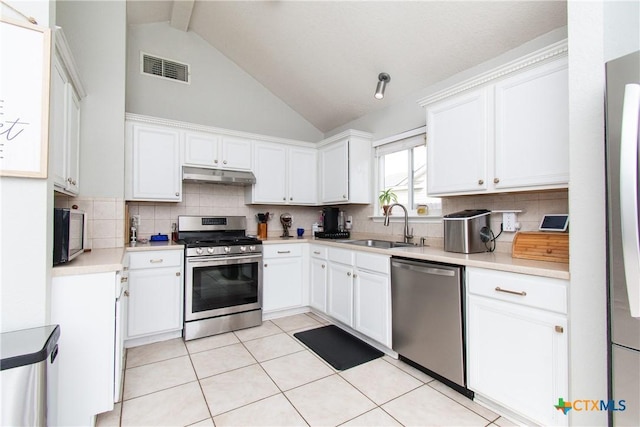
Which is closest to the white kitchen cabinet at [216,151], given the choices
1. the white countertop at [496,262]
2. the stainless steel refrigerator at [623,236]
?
the white countertop at [496,262]

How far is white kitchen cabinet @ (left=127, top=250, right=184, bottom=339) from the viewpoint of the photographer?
8.53ft

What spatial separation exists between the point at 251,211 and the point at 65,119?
2.16 meters

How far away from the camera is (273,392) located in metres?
1.96

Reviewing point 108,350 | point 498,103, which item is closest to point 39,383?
point 108,350

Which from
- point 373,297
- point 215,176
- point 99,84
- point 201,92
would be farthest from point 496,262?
point 201,92

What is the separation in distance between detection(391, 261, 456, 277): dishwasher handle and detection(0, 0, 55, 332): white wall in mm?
2126

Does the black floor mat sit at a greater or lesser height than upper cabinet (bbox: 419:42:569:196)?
lesser

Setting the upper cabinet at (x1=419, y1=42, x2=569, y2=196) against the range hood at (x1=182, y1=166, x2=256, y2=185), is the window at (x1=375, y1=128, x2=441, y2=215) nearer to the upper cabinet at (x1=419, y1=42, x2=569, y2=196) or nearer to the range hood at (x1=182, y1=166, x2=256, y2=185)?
the upper cabinet at (x1=419, y1=42, x2=569, y2=196)

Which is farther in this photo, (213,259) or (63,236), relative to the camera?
(213,259)

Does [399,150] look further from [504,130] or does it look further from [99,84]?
[99,84]

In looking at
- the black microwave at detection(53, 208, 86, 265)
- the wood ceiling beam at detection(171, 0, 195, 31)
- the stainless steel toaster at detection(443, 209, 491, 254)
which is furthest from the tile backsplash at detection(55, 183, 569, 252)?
→ the wood ceiling beam at detection(171, 0, 195, 31)

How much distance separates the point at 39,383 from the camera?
1156 mm

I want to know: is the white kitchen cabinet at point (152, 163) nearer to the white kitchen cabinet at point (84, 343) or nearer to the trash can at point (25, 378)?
the white kitchen cabinet at point (84, 343)

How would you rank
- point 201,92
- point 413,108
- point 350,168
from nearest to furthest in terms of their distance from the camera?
point 413,108, point 350,168, point 201,92
